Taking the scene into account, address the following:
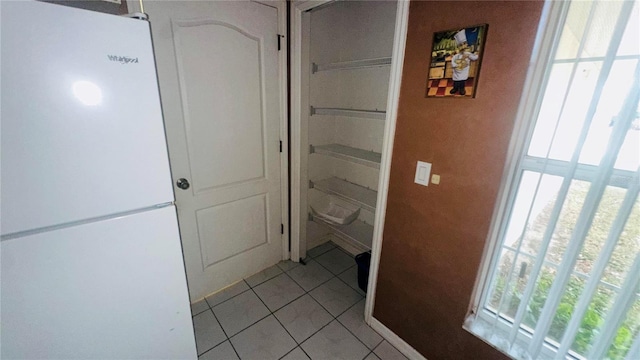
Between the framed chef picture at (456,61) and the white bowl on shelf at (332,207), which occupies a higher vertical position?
the framed chef picture at (456,61)

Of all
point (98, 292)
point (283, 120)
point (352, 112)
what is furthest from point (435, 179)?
point (98, 292)

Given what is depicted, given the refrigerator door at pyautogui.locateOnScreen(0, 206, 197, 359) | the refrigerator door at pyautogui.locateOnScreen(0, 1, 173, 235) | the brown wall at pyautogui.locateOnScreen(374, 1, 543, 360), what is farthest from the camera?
the brown wall at pyautogui.locateOnScreen(374, 1, 543, 360)

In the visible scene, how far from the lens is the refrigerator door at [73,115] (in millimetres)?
625

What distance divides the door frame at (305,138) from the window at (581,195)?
52 centimetres

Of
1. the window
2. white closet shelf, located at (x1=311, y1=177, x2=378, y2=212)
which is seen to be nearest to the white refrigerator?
white closet shelf, located at (x1=311, y1=177, x2=378, y2=212)

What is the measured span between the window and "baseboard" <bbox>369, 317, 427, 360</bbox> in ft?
1.84

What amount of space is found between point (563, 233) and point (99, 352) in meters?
1.74

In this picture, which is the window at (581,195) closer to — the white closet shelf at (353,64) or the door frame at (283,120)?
the white closet shelf at (353,64)

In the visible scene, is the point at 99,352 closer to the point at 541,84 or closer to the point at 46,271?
the point at 46,271

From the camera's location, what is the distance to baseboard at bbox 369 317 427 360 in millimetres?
1422

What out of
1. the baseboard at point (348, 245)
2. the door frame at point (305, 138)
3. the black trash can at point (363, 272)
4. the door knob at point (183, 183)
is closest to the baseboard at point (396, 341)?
the door frame at point (305, 138)

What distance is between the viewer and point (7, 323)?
0.72 meters

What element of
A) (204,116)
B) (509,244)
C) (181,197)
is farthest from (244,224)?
(509,244)

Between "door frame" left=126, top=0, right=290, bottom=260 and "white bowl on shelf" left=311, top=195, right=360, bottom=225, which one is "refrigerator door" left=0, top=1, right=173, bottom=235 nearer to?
"door frame" left=126, top=0, right=290, bottom=260
